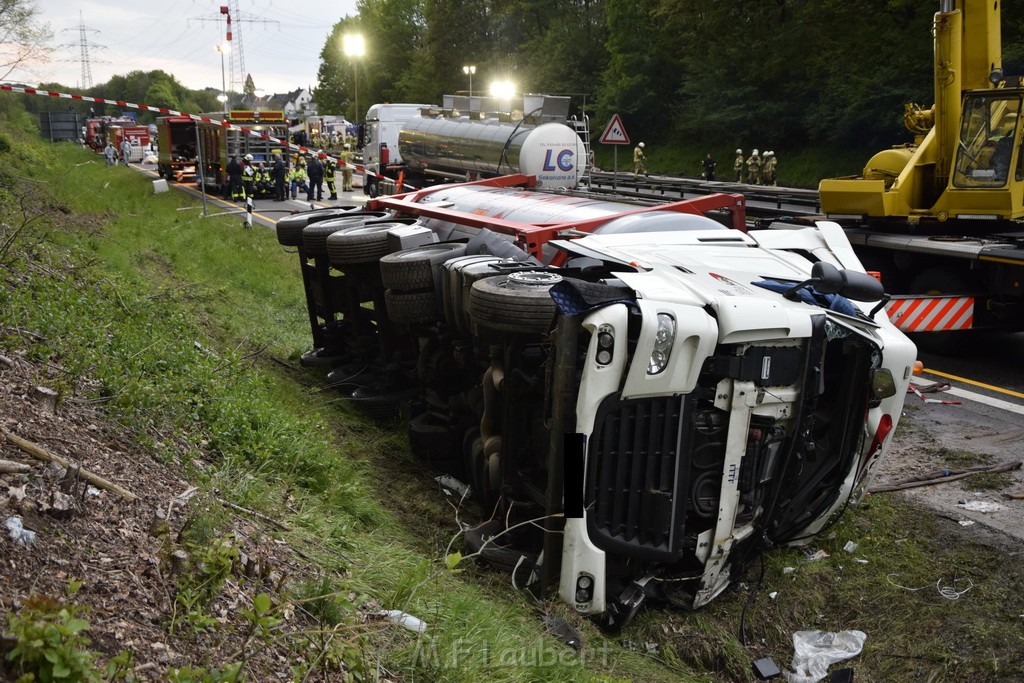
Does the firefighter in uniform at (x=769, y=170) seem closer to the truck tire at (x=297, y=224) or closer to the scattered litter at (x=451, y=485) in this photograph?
the truck tire at (x=297, y=224)

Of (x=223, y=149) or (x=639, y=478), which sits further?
(x=223, y=149)

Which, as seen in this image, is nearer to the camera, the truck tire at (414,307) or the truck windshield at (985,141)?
the truck tire at (414,307)

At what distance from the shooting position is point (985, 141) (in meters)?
10.3

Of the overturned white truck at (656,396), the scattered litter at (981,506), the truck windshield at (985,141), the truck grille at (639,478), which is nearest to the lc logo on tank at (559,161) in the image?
the truck windshield at (985,141)

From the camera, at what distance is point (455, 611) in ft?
13.2

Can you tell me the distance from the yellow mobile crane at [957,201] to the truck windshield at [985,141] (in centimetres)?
1

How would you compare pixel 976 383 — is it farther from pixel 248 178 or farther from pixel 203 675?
pixel 248 178

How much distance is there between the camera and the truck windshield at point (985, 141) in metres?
10.1

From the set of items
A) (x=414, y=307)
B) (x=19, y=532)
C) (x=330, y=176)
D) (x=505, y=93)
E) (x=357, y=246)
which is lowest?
(x=19, y=532)

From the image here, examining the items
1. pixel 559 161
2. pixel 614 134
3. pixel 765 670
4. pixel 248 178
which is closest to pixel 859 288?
pixel 765 670

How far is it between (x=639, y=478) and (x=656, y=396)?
384mm

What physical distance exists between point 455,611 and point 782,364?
1.84m

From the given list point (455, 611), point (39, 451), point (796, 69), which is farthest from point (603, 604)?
point (796, 69)

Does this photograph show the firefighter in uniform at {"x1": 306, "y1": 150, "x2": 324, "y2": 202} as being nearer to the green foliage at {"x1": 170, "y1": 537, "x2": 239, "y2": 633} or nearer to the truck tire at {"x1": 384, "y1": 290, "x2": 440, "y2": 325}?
the truck tire at {"x1": 384, "y1": 290, "x2": 440, "y2": 325}
